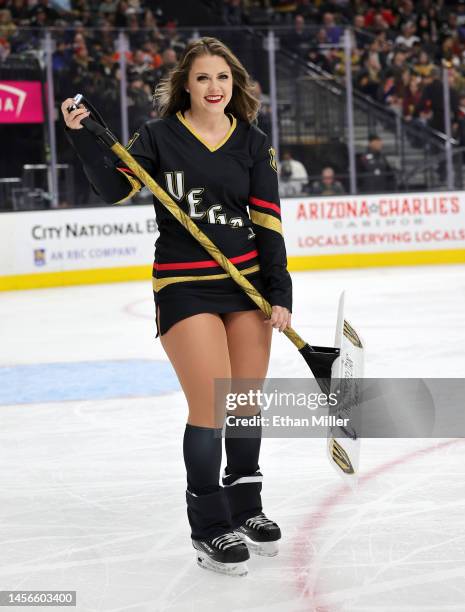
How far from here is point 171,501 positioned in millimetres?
3395

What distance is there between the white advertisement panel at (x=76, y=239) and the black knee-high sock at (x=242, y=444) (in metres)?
7.70

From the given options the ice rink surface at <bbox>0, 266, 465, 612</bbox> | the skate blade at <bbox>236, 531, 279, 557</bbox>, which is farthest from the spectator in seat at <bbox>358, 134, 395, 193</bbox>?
the skate blade at <bbox>236, 531, 279, 557</bbox>

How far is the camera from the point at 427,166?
1195 centimetres

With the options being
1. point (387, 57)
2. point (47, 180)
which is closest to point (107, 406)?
point (47, 180)

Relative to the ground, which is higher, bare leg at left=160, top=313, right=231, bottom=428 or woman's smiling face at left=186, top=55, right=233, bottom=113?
woman's smiling face at left=186, top=55, right=233, bottom=113

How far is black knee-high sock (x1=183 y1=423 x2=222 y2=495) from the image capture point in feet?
8.87

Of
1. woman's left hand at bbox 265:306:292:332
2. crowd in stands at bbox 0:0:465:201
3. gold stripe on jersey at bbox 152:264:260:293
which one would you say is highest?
crowd in stands at bbox 0:0:465:201

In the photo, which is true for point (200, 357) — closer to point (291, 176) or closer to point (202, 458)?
point (202, 458)

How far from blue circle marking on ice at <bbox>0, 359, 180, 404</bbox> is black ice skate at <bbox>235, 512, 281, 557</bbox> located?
226 centimetres

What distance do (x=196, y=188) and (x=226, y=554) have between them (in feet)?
2.95

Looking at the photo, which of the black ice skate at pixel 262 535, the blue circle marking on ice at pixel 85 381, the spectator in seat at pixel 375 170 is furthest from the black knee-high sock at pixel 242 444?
the spectator in seat at pixel 375 170

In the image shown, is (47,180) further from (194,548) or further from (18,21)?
(194,548)

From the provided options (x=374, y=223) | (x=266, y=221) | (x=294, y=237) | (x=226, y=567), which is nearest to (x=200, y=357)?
(x=266, y=221)

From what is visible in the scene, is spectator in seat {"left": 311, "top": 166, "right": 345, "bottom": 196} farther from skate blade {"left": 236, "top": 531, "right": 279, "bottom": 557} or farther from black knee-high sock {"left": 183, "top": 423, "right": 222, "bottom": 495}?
black knee-high sock {"left": 183, "top": 423, "right": 222, "bottom": 495}
